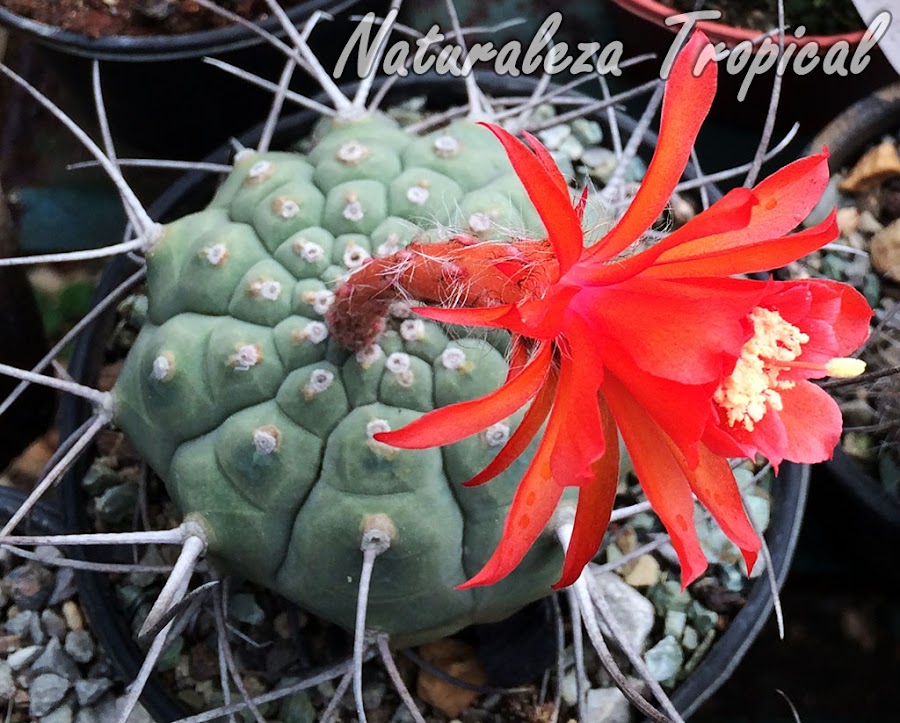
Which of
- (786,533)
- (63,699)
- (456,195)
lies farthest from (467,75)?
(63,699)

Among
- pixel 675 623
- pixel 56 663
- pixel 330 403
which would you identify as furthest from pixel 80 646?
pixel 675 623

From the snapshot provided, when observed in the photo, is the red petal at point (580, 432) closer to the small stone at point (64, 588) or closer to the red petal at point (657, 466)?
the red petal at point (657, 466)

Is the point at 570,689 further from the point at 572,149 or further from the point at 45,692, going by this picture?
the point at 572,149

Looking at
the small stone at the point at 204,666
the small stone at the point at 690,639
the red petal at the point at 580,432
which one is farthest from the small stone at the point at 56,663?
the red petal at the point at 580,432

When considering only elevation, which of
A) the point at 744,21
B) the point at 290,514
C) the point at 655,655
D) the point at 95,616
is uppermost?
the point at 744,21

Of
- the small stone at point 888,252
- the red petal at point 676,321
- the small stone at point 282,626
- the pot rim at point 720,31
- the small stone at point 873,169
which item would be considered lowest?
the small stone at point 282,626

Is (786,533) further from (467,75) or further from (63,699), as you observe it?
(63,699)
